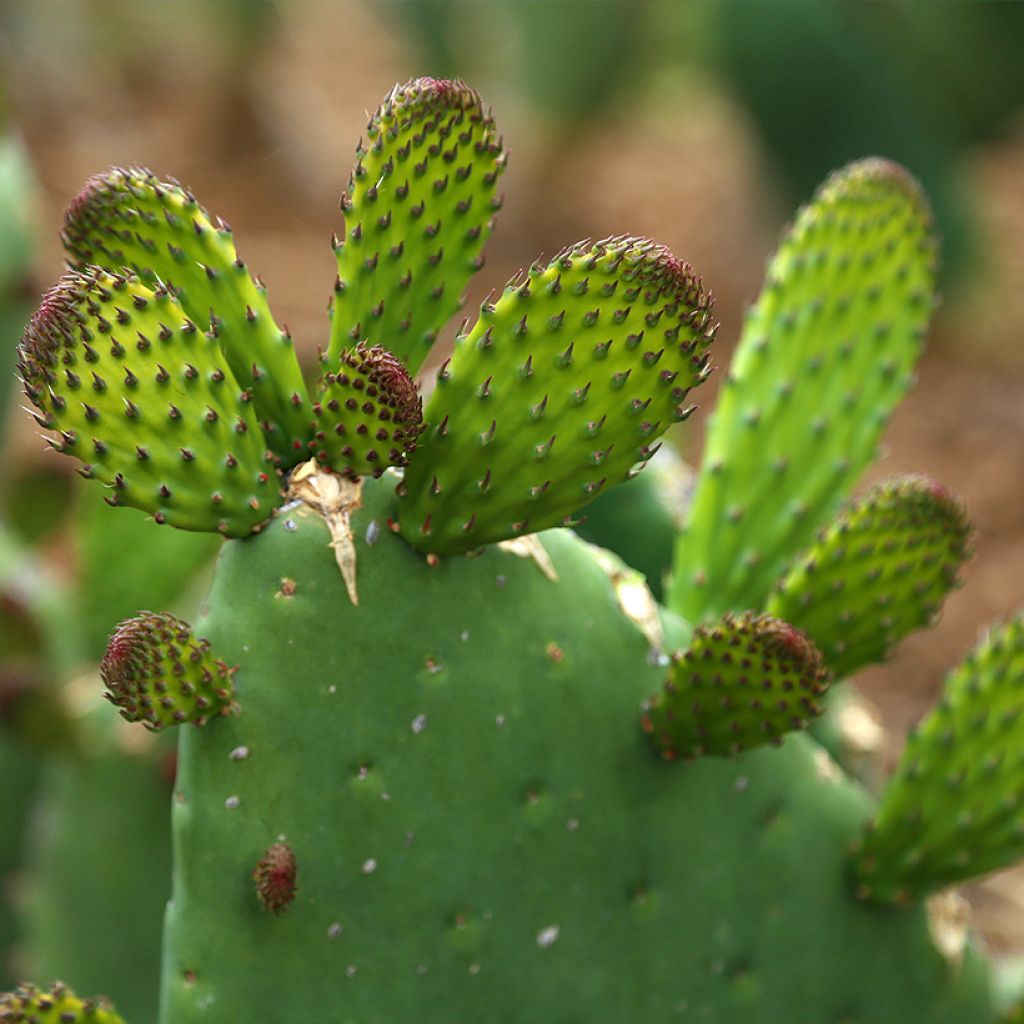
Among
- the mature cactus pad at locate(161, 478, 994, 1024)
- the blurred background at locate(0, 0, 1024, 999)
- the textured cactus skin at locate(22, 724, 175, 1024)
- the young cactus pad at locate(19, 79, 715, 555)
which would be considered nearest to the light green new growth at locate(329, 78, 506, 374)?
the young cactus pad at locate(19, 79, 715, 555)

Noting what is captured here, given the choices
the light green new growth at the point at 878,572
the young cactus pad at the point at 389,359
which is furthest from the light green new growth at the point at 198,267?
the light green new growth at the point at 878,572

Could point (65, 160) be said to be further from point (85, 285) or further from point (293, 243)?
point (85, 285)

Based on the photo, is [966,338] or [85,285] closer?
[85,285]

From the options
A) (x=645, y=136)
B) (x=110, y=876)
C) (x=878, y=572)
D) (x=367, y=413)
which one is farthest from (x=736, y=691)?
(x=645, y=136)

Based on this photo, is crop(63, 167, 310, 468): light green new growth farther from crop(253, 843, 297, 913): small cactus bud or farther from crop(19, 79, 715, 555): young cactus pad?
crop(253, 843, 297, 913): small cactus bud

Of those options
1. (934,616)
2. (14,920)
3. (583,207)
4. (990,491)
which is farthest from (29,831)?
(583,207)

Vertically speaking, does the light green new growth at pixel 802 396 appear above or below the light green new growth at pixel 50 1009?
above

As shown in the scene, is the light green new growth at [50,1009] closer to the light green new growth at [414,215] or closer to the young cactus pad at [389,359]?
the young cactus pad at [389,359]
